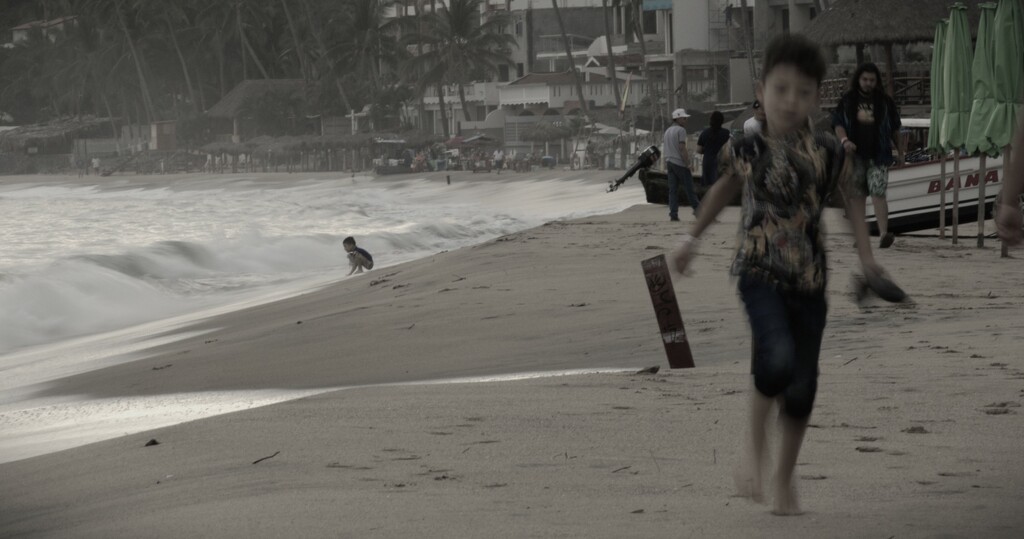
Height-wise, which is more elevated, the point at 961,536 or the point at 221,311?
the point at 961,536

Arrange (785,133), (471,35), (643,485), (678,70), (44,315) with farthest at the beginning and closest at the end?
(471,35), (678,70), (44,315), (643,485), (785,133)

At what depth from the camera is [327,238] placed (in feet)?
80.5

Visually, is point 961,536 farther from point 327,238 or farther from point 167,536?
point 327,238

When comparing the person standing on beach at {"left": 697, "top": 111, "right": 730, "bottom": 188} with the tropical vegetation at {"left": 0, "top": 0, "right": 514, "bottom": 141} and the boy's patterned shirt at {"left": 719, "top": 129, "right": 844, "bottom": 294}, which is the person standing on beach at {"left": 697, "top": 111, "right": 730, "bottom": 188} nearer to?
the boy's patterned shirt at {"left": 719, "top": 129, "right": 844, "bottom": 294}

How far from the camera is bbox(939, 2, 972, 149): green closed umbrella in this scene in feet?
39.4

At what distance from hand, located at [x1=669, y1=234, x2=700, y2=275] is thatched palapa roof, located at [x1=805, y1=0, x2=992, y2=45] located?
3365 centimetres

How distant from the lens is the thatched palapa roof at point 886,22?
119 feet

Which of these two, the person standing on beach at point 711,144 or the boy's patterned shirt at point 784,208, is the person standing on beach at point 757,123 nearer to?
the boy's patterned shirt at point 784,208

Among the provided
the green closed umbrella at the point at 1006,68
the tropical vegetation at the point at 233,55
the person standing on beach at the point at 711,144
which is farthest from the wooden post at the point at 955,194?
the tropical vegetation at the point at 233,55

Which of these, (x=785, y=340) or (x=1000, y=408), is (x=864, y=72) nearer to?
(x=1000, y=408)

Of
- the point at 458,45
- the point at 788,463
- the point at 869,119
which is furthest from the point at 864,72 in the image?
the point at 458,45

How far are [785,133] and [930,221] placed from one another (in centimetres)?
1063

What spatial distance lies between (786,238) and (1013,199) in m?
0.73

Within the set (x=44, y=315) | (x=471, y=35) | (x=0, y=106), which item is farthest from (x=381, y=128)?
(x=44, y=315)
